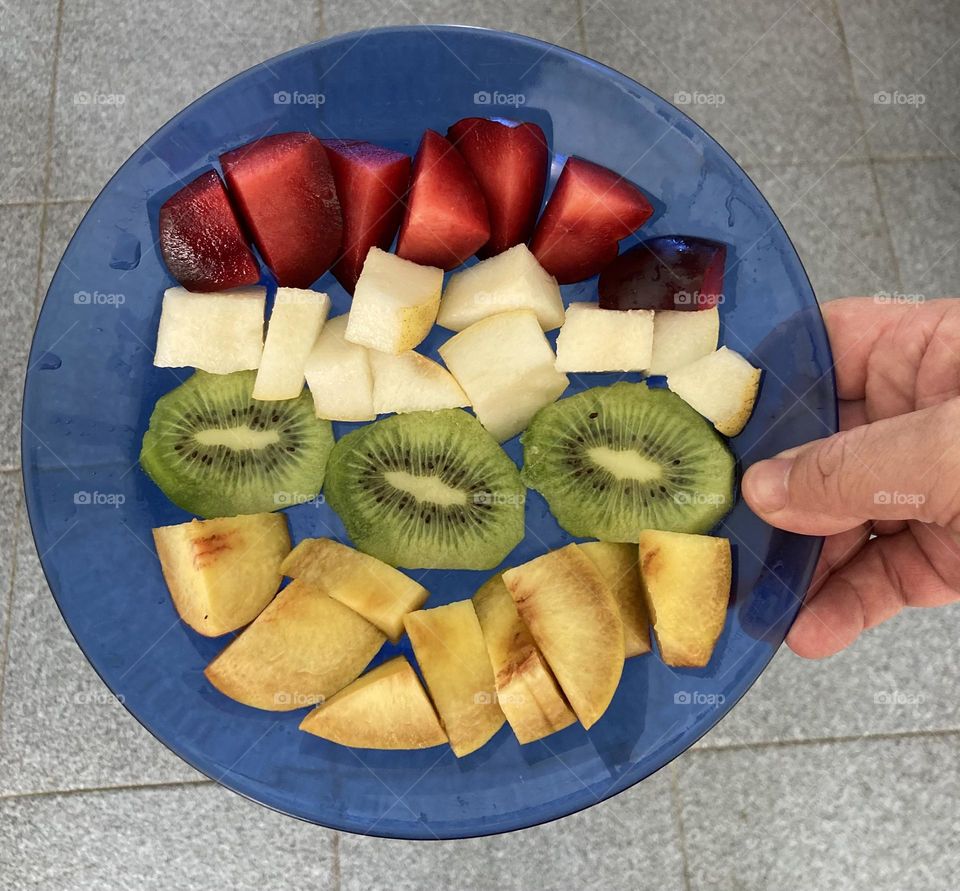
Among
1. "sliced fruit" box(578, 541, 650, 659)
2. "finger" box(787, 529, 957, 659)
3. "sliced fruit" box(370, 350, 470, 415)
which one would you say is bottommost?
"finger" box(787, 529, 957, 659)

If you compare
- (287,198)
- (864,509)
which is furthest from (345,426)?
(864,509)

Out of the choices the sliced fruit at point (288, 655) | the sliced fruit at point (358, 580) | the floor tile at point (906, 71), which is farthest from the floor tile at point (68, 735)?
the floor tile at point (906, 71)

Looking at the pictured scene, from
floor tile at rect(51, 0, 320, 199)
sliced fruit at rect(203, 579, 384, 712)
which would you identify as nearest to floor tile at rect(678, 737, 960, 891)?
sliced fruit at rect(203, 579, 384, 712)

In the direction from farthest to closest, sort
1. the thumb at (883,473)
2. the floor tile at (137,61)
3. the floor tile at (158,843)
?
1. the floor tile at (137,61)
2. the floor tile at (158,843)
3. the thumb at (883,473)

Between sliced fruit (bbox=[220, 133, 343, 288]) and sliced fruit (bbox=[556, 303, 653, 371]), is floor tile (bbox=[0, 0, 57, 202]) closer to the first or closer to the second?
sliced fruit (bbox=[220, 133, 343, 288])

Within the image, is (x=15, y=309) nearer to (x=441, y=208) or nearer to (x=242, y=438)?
(x=242, y=438)

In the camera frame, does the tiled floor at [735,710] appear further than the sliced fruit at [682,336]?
Yes

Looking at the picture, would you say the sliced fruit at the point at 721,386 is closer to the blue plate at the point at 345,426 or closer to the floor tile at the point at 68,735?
the blue plate at the point at 345,426

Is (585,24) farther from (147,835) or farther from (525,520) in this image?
(147,835)

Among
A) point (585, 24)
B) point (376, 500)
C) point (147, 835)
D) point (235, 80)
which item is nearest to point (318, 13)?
point (585, 24)
